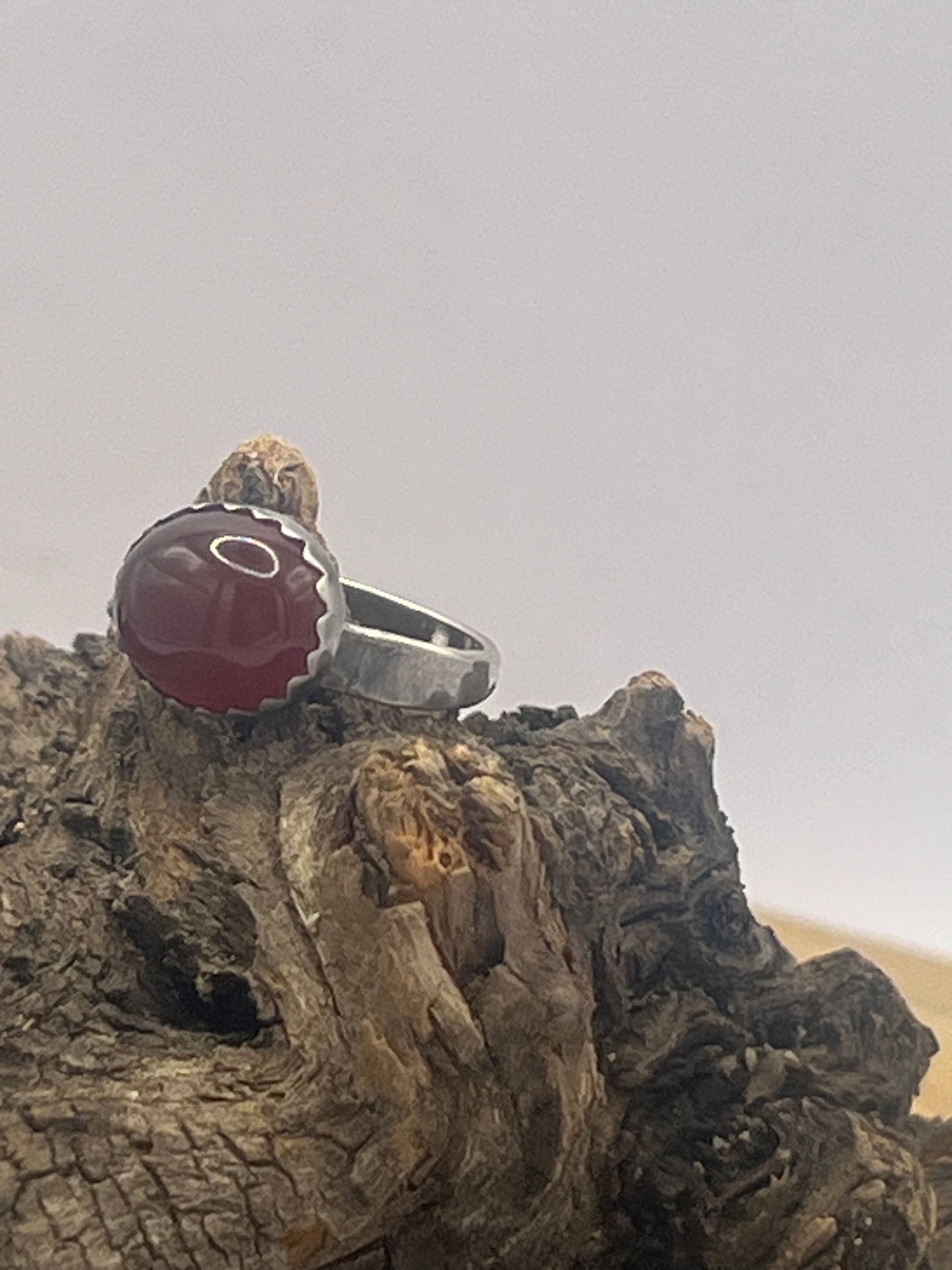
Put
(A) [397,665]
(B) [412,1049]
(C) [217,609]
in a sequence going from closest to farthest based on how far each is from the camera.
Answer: (B) [412,1049]
(C) [217,609]
(A) [397,665]

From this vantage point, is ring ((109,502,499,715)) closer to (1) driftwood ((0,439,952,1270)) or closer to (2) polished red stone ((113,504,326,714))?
(2) polished red stone ((113,504,326,714))

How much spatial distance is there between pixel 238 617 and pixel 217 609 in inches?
1.2

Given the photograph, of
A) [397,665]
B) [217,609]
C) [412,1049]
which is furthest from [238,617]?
[412,1049]

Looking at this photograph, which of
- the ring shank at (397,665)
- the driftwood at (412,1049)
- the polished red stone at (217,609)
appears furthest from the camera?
the ring shank at (397,665)

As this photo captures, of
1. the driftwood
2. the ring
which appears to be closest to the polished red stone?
the ring

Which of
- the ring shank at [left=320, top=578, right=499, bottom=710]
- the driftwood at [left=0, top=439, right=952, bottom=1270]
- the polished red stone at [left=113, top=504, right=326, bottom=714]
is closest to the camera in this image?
the driftwood at [left=0, top=439, right=952, bottom=1270]

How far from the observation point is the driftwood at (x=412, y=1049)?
123 cm

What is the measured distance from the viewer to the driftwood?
4.03 ft

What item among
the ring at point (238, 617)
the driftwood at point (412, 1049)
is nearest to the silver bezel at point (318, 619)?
the ring at point (238, 617)

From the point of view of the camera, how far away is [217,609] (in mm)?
1586

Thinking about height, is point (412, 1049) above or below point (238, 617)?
below

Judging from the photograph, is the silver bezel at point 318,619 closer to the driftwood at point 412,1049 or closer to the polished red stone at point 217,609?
the polished red stone at point 217,609

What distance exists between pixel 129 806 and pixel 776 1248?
1.07m

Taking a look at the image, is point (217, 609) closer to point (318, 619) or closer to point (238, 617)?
point (238, 617)
